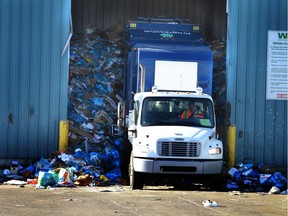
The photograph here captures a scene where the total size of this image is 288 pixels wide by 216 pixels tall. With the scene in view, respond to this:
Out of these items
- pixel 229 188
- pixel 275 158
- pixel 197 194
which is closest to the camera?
pixel 197 194

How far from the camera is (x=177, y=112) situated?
1405cm

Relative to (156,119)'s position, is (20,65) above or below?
above

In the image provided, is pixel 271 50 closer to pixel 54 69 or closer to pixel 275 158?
pixel 275 158

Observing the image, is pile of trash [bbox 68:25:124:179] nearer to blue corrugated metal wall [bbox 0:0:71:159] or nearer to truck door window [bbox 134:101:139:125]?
blue corrugated metal wall [bbox 0:0:71:159]

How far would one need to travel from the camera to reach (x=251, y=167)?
1686 cm

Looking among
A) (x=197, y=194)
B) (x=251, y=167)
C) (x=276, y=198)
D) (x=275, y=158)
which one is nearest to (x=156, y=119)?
(x=197, y=194)

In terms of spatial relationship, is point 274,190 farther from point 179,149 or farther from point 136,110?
point 136,110

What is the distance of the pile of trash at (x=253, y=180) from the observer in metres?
15.1

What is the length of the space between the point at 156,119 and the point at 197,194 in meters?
1.96

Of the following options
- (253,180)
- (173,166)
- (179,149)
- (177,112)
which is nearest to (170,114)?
(177,112)

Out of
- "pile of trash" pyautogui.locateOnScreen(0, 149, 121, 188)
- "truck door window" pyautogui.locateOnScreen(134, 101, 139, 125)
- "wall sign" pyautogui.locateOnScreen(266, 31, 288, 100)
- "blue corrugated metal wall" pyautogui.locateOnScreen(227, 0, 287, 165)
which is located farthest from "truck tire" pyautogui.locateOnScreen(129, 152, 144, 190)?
"wall sign" pyautogui.locateOnScreen(266, 31, 288, 100)

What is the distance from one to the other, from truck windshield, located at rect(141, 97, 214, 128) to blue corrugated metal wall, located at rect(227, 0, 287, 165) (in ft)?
12.4

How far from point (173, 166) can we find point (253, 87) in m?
5.58

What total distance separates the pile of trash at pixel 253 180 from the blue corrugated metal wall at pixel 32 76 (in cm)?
479
